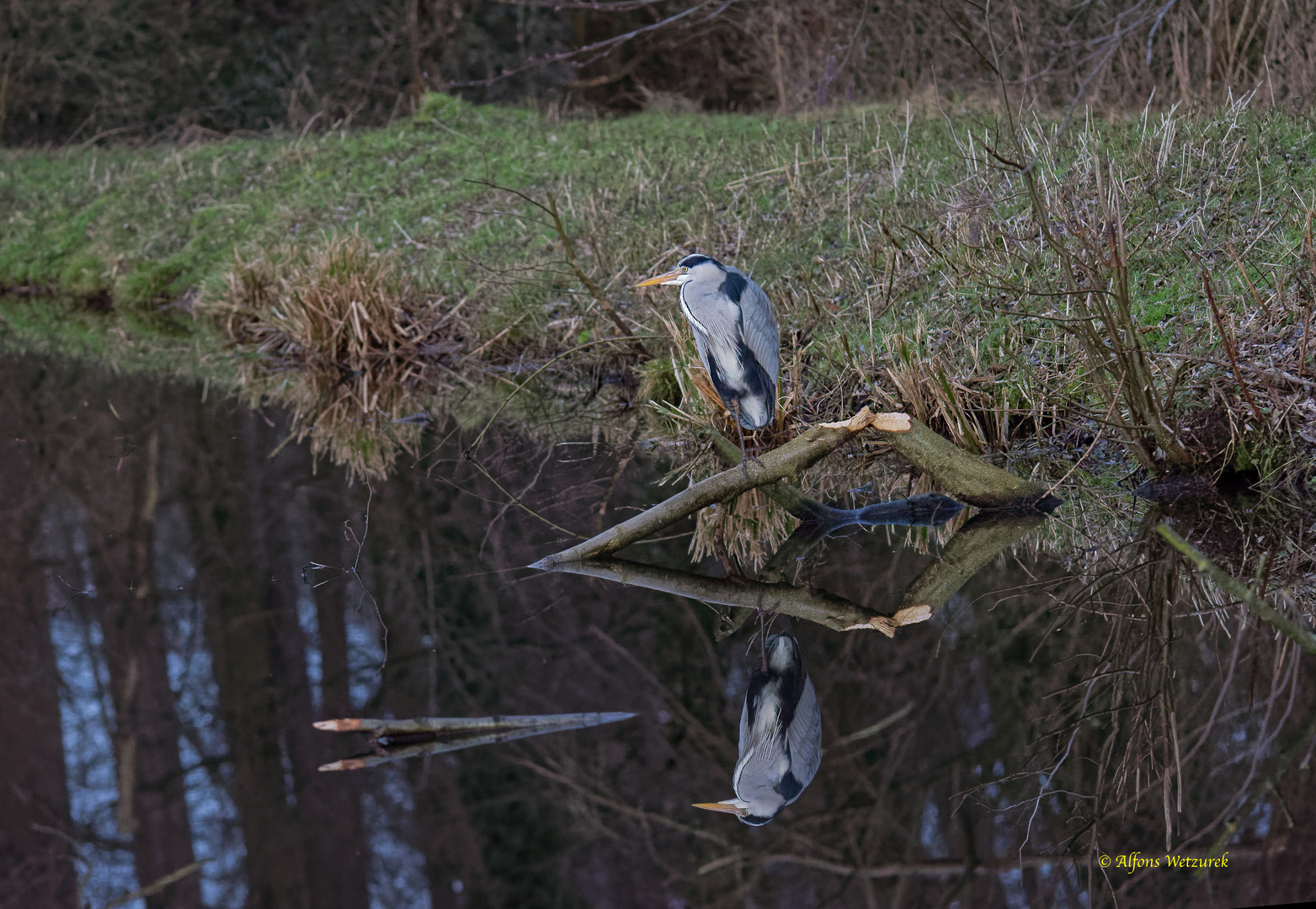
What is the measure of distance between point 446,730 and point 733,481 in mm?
1269

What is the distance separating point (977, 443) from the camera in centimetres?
439

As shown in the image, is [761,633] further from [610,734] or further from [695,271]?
[695,271]

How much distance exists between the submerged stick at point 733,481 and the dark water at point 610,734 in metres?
0.12

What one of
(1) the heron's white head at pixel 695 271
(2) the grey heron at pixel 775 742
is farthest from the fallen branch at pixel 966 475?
(2) the grey heron at pixel 775 742

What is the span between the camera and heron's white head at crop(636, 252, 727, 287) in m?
3.56

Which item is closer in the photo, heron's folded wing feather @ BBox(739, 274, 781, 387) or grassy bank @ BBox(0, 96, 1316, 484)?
heron's folded wing feather @ BBox(739, 274, 781, 387)

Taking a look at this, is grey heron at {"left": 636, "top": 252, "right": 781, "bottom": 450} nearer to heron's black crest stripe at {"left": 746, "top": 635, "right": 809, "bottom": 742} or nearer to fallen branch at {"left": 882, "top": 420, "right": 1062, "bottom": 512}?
fallen branch at {"left": 882, "top": 420, "right": 1062, "bottom": 512}

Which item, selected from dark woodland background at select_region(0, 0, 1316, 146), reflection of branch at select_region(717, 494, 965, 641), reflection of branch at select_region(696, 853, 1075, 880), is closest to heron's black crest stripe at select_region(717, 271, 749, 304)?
reflection of branch at select_region(717, 494, 965, 641)

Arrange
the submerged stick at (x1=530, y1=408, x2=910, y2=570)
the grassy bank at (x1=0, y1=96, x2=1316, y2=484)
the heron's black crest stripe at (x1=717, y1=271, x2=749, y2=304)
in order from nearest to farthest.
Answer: the submerged stick at (x1=530, y1=408, x2=910, y2=570) → the heron's black crest stripe at (x1=717, y1=271, x2=749, y2=304) → the grassy bank at (x1=0, y1=96, x2=1316, y2=484)

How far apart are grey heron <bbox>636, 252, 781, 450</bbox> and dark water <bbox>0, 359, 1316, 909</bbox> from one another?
1.81 feet

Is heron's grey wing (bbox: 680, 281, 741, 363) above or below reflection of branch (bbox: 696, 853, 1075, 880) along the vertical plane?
above

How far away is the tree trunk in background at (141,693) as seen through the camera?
2174 mm

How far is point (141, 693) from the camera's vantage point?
281 cm

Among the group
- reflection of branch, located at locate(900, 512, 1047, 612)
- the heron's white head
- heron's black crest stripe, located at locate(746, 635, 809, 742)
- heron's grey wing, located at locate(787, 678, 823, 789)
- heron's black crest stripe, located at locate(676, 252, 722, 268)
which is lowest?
heron's grey wing, located at locate(787, 678, 823, 789)
